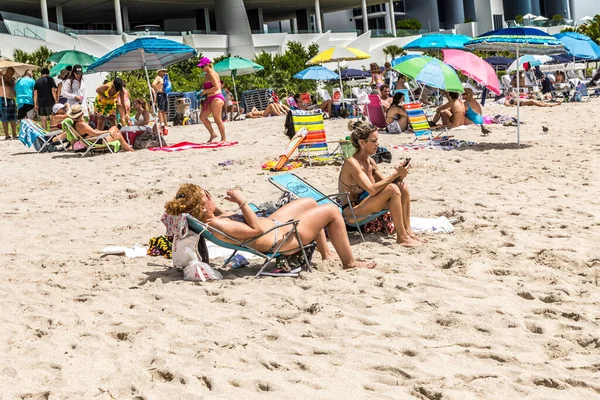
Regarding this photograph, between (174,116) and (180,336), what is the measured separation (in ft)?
45.6

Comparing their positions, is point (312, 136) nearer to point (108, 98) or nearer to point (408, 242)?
point (108, 98)

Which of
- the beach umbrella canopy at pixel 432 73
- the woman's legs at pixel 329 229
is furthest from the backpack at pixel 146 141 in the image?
the woman's legs at pixel 329 229

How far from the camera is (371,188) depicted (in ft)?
17.9

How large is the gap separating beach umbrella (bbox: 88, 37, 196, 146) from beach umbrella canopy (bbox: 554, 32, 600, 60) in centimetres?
881

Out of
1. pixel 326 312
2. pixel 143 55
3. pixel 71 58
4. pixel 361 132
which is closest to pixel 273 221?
pixel 326 312

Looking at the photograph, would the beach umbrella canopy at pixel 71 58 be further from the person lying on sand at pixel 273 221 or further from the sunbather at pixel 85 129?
the person lying on sand at pixel 273 221

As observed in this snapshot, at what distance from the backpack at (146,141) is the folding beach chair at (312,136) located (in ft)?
9.95

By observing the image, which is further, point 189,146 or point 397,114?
point 397,114

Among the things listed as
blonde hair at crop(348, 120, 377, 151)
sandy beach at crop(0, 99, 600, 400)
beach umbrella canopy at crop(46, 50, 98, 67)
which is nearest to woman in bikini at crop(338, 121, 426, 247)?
blonde hair at crop(348, 120, 377, 151)

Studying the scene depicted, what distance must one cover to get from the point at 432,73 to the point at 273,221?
5.68 meters

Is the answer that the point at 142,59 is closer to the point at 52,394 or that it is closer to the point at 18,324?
the point at 18,324

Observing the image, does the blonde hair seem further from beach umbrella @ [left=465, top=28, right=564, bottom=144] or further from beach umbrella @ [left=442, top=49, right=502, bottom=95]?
beach umbrella @ [left=465, top=28, right=564, bottom=144]

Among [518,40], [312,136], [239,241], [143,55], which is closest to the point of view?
[239,241]

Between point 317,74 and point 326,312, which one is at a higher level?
point 317,74
